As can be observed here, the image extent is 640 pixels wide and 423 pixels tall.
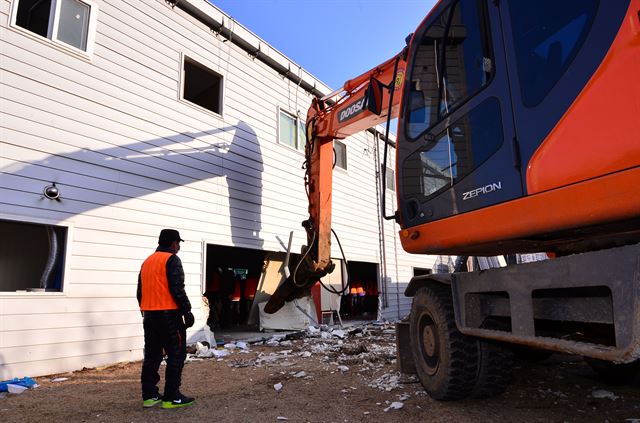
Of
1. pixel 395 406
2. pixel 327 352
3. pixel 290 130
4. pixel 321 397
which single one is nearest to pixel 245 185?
pixel 290 130

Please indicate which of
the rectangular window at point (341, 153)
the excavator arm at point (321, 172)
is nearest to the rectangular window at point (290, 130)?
the rectangular window at point (341, 153)

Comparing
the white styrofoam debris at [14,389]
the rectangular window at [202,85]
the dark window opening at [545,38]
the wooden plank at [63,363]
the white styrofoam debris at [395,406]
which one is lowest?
the white styrofoam debris at [14,389]

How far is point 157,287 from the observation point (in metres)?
4.33

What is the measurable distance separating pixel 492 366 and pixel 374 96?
3614mm

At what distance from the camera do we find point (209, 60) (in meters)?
9.16

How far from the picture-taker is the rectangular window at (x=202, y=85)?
30.2 feet

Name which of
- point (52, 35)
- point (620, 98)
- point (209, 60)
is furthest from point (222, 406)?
point (209, 60)

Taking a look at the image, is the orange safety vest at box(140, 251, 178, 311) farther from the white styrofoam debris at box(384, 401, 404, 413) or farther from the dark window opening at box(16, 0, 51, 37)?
the dark window opening at box(16, 0, 51, 37)

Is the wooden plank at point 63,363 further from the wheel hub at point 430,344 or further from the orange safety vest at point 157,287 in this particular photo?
the wheel hub at point 430,344

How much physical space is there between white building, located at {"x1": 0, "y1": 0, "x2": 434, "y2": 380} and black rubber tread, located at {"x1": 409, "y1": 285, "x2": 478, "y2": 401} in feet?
16.6

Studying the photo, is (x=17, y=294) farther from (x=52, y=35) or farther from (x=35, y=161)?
(x=52, y=35)

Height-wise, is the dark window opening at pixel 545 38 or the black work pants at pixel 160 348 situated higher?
the dark window opening at pixel 545 38

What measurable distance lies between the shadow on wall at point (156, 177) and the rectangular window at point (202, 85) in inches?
45.3

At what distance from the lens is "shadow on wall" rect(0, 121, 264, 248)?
597 cm
